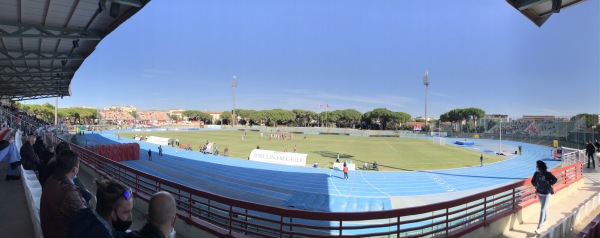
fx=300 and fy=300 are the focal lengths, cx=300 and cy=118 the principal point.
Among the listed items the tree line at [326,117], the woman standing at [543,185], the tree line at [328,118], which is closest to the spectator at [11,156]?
the woman standing at [543,185]

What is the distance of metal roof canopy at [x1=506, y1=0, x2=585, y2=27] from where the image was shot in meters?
5.54

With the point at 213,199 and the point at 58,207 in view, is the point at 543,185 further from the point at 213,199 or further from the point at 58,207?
the point at 58,207

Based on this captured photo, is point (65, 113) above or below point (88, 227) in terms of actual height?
above

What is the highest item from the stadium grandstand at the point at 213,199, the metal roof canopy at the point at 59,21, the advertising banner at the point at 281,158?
the metal roof canopy at the point at 59,21

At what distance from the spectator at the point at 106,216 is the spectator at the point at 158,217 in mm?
295

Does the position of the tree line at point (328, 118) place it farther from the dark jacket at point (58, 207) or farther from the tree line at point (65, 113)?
the dark jacket at point (58, 207)

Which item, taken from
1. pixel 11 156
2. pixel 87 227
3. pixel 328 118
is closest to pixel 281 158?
pixel 11 156

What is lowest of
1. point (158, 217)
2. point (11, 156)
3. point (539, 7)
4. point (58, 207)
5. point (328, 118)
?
point (11, 156)

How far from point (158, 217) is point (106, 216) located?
0.68 m

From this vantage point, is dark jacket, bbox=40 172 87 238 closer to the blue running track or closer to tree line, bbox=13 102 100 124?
the blue running track

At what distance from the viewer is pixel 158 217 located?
189 cm

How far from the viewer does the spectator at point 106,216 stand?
2037mm

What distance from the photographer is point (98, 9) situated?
773cm

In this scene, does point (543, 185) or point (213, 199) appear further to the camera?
point (543, 185)
